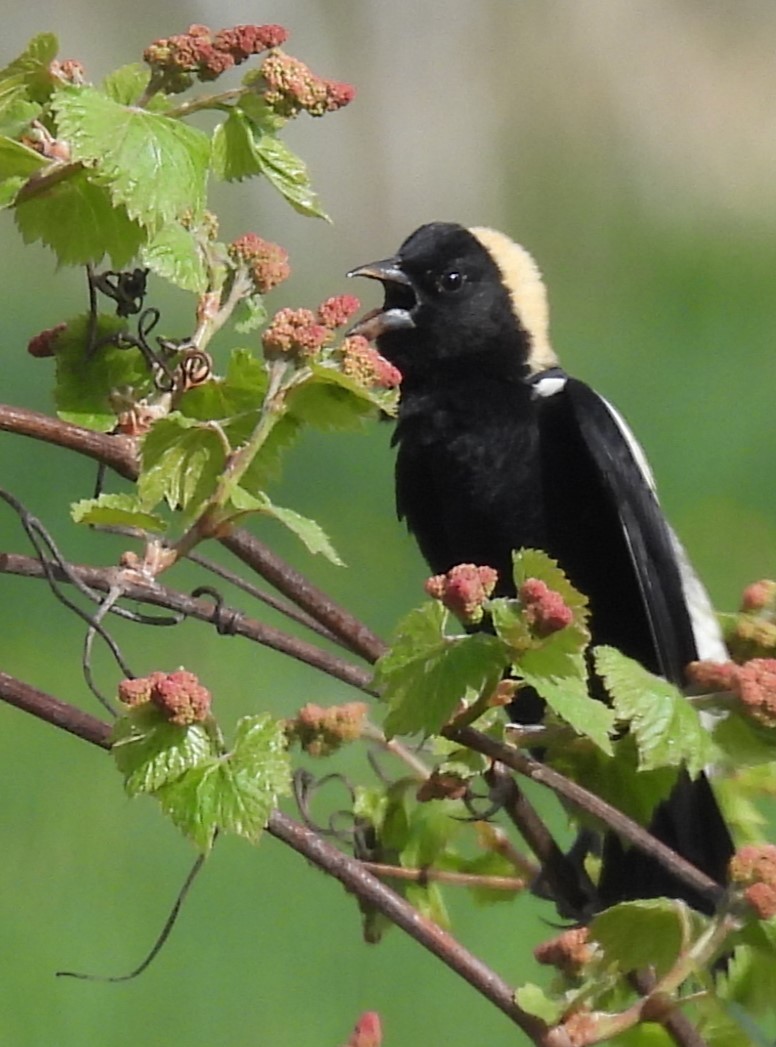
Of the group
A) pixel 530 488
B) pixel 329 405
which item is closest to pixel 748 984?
pixel 329 405

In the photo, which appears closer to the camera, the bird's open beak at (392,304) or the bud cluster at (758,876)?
the bud cluster at (758,876)

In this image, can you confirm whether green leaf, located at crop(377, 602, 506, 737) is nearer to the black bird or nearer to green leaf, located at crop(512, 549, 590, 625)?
green leaf, located at crop(512, 549, 590, 625)

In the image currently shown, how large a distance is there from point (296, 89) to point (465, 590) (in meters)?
0.18

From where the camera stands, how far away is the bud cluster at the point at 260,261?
1.89 ft

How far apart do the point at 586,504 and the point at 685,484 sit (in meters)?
1.53

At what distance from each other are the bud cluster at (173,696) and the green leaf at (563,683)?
90mm

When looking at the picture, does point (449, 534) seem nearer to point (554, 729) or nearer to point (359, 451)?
point (554, 729)

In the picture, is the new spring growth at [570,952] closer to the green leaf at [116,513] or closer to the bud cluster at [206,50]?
the green leaf at [116,513]

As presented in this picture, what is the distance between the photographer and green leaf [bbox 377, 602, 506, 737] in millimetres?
464

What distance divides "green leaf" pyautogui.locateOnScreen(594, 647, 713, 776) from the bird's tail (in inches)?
11.8

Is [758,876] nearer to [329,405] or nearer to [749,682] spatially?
[749,682]

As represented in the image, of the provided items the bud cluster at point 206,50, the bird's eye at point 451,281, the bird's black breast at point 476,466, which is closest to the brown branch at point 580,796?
the bud cluster at point 206,50

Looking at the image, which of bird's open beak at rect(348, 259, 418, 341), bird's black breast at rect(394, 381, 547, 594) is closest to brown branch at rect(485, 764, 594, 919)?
bird's black breast at rect(394, 381, 547, 594)

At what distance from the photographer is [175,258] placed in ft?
1.74
